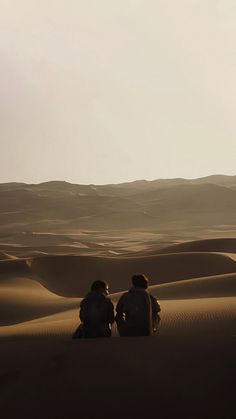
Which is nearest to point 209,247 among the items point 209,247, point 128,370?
point 209,247

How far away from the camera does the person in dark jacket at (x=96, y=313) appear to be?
748 centimetres

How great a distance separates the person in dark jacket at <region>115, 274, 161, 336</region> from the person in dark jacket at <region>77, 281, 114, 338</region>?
5.2 inches

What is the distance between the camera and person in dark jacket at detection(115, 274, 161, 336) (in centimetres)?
738

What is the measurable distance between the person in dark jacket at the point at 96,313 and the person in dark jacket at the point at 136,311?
0.13 metres

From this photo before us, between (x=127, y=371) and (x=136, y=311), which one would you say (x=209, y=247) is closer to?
(x=136, y=311)

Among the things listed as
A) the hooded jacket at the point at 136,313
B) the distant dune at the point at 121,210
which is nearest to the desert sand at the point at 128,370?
the hooded jacket at the point at 136,313

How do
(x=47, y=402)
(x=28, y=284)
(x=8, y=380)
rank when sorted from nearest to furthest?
(x=47, y=402) → (x=8, y=380) → (x=28, y=284)

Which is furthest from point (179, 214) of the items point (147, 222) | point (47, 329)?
point (47, 329)

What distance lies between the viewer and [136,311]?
7.40m

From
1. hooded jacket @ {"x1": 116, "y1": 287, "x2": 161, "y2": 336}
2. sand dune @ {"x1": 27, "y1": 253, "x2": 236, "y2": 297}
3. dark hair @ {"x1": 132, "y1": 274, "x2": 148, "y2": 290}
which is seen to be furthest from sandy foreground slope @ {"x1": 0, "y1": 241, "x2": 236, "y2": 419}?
sand dune @ {"x1": 27, "y1": 253, "x2": 236, "y2": 297}

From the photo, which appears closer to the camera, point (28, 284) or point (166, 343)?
point (166, 343)

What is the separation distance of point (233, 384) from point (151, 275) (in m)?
14.3

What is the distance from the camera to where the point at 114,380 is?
6.56 m

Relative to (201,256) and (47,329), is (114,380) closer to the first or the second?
(47,329)
